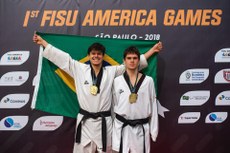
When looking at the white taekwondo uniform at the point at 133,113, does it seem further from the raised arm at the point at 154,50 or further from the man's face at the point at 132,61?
the raised arm at the point at 154,50

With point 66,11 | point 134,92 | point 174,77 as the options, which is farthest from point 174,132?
point 66,11

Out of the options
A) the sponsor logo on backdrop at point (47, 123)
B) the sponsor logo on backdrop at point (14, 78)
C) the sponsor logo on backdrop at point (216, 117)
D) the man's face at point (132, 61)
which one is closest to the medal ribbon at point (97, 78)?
the man's face at point (132, 61)

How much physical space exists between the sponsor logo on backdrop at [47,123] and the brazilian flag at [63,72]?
312mm

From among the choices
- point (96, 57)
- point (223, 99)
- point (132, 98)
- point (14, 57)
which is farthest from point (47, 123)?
point (223, 99)

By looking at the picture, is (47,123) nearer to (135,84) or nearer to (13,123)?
(13,123)

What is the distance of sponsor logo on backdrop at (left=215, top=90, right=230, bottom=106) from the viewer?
2.89 meters

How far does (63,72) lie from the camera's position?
2.57m

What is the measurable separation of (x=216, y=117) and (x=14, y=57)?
2.51 m

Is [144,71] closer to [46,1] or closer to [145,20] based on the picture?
[145,20]

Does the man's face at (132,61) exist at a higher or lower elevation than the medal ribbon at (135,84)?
higher

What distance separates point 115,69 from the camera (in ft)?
7.80

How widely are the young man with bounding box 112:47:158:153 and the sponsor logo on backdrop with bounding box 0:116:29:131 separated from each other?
126cm

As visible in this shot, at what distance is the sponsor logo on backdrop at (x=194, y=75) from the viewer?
287 centimetres

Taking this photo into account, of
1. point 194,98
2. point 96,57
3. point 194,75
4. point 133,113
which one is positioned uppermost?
point 96,57
